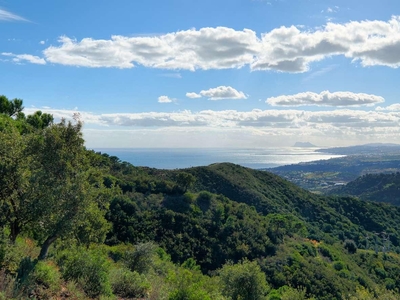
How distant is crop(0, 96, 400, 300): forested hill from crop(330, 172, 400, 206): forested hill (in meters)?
46.3

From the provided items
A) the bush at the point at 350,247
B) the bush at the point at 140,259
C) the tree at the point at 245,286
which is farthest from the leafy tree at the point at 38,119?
the bush at the point at 350,247

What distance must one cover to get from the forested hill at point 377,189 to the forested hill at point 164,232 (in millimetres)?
46255

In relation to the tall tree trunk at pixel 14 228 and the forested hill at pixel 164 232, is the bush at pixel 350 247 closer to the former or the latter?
the forested hill at pixel 164 232

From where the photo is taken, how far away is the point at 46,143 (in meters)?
8.17

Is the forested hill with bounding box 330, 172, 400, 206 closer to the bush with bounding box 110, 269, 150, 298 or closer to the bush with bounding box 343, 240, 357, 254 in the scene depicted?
the bush with bounding box 343, 240, 357, 254

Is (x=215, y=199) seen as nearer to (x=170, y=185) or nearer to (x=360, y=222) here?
(x=170, y=185)

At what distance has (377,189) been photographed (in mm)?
140250

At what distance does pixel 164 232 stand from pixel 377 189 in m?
131

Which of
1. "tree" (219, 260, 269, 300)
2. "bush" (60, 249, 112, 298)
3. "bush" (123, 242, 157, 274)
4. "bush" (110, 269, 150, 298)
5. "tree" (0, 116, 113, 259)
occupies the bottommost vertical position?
"tree" (219, 260, 269, 300)

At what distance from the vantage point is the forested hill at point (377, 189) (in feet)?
421

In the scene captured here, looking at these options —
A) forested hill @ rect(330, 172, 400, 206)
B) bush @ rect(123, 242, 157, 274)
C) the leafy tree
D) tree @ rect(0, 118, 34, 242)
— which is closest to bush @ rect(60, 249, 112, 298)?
tree @ rect(0, 118, 34, 242)

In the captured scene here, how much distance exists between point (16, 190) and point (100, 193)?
220cm

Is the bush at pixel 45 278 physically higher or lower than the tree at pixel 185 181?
higher

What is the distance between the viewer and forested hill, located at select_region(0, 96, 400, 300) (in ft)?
26.4
